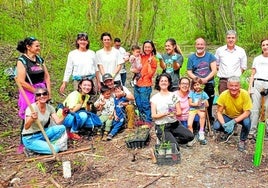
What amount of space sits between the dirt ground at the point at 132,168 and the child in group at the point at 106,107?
1.15 ft

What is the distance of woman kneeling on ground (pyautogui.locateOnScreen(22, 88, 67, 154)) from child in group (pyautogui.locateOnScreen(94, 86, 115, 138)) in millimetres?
896

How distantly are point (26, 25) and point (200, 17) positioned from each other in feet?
71.9

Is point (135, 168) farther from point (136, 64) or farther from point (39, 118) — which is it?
point (136, 64)

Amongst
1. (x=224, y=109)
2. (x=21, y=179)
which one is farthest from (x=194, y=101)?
(x=21, y=179)

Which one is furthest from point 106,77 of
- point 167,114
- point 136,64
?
point 167,114

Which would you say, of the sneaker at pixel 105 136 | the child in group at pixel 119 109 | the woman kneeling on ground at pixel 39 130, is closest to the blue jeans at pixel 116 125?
the child in group at pixel 119 109

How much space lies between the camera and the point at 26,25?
1015 cm

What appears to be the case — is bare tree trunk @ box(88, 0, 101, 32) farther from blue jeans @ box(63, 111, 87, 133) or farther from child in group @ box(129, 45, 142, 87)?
blue jeans @ box(63, 111, 87, 133)

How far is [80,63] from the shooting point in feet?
22.7

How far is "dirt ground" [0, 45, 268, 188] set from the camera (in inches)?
199

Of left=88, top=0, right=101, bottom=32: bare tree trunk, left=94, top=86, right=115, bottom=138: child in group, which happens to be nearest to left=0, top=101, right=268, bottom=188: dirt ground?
left=94, top=86, right=115, bottom=138: child in group

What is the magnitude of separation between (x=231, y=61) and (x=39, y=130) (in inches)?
137

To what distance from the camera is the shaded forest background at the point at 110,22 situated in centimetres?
1041

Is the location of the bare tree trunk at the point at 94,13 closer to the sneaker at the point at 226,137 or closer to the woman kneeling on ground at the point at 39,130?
the woman kneeling on ground at the point at 39,130
